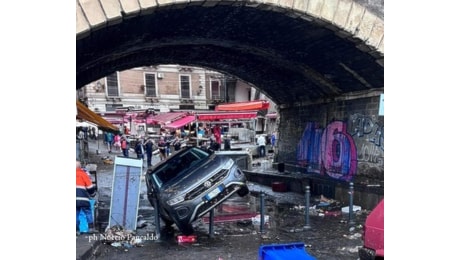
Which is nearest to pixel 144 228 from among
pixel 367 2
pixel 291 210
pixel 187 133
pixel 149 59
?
pixel 291 210

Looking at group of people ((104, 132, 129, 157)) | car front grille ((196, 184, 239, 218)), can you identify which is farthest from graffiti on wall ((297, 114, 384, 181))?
group of people ((104, 132, 129, 157))

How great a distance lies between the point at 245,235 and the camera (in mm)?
10109

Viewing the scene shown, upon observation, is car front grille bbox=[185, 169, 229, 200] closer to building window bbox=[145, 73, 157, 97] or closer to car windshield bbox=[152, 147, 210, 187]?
car windshield bbox=[152, 147, 210, 187]

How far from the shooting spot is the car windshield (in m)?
10.6

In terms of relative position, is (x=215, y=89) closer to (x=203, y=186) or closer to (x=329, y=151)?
(x=329, y=151)

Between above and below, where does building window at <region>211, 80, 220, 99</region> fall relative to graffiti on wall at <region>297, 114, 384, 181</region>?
above

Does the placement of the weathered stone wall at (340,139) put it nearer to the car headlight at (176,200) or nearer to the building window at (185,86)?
the car headlight at (176,200)

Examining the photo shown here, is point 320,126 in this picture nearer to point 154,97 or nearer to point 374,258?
point 374,258

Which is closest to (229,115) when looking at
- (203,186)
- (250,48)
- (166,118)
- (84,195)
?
(166,118)

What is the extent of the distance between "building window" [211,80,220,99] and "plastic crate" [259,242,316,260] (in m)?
48.3

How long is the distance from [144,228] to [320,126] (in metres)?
8.58

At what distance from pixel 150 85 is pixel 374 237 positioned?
148 ft

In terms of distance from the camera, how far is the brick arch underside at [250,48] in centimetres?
1102

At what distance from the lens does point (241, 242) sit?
31.1 ft
